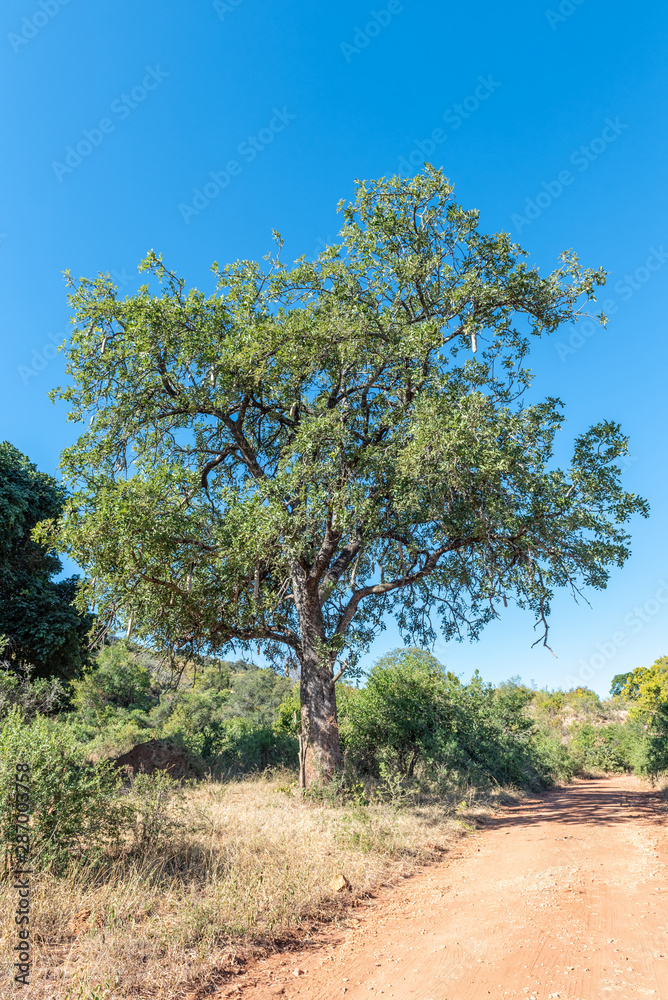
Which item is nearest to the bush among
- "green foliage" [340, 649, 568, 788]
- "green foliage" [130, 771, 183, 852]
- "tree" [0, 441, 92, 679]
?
"tree" [0, 441, 92, 679]

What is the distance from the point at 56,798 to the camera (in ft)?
17.9

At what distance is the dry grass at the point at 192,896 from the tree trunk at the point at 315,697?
9.69ft

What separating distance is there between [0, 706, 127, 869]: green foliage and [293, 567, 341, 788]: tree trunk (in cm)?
630

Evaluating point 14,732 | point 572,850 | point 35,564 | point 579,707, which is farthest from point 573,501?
point 579,707

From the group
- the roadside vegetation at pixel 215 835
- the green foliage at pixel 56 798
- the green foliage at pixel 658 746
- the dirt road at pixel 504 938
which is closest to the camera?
the dirt road at pixel 504 938

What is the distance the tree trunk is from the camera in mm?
11680

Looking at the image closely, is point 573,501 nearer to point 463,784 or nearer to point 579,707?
point 463,784

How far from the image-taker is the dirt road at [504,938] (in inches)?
149

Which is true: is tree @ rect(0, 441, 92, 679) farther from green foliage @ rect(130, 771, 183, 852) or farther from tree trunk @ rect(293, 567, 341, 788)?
green foliage @ rect(130, 771, 183, 852)

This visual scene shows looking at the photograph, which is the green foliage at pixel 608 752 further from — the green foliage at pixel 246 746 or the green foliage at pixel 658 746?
the green foliage at pixel 246 746

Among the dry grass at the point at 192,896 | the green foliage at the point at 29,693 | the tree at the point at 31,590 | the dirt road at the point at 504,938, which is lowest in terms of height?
the dirt road at the point at 504,938

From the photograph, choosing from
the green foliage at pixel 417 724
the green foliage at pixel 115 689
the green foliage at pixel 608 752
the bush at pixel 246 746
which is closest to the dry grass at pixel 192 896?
the green foliage at pixel 417 724

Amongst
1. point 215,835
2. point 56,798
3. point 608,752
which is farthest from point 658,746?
point 56,798

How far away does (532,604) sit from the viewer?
11.7 meters
